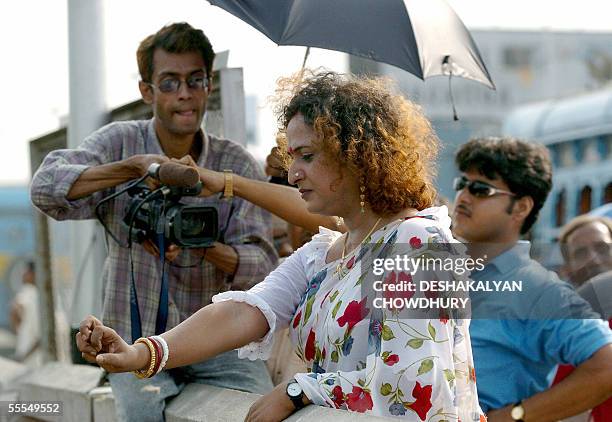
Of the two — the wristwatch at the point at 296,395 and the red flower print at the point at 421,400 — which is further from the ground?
the red flower print at the point at 421,400

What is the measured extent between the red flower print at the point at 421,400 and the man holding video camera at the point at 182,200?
1.63 metres

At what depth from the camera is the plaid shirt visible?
5137 mm

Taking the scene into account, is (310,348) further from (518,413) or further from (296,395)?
(518,413)

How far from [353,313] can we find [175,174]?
128 cm

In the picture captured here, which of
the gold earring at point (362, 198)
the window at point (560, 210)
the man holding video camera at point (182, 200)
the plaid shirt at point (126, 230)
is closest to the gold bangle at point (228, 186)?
the man holding video camera at point (182, 200)

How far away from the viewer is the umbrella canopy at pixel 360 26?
16.9ft

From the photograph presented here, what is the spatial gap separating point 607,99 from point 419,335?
12.7m

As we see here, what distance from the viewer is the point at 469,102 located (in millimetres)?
49750

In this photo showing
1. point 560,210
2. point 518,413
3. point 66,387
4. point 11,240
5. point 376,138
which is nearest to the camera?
point 376,138

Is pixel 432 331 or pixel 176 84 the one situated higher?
pixel 176 84

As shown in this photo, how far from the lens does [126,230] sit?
5.13m

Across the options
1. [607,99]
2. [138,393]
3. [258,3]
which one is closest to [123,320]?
[138,393]

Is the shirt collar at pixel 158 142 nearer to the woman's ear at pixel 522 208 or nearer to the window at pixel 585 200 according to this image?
the woman's ear at pixel 522 208

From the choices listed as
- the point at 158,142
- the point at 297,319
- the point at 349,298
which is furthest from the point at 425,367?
the point at 158,142
